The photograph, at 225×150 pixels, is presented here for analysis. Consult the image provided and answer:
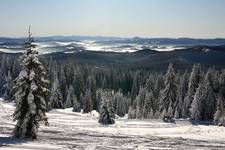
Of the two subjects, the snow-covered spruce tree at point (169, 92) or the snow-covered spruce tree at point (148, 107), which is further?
the snow-covered spruce tree at point (148, 107)

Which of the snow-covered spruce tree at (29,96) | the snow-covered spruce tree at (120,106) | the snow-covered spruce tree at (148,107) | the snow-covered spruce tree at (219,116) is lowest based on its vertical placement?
the snow-covered spruce tree at (120,106)

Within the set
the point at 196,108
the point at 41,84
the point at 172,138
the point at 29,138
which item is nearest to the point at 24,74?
the point at 41,84

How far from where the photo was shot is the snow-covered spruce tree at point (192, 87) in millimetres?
75312

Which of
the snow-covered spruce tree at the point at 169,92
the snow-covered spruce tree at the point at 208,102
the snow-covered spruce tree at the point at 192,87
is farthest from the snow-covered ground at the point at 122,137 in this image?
the snow-covered spruce tree at the point at 192,87

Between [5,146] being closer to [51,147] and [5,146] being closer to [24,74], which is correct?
[51,147]

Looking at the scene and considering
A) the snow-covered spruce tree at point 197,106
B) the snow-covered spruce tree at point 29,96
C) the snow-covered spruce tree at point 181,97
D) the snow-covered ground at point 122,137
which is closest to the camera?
the snow-covered ground at point 122,137

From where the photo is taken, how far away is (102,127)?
174ft

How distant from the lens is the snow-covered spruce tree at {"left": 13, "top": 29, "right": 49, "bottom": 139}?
36.4 metres

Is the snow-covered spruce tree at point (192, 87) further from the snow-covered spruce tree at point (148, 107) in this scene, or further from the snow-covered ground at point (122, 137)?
the snow-covered ground at point (122, 137)

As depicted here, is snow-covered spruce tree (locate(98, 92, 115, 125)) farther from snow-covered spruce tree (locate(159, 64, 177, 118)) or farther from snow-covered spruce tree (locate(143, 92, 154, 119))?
snow-covered spruce tree (locate(143, 92, 154, 119))

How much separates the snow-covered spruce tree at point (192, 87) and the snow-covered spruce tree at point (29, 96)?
44082 mm

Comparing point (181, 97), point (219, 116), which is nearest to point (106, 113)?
point (219, 116)

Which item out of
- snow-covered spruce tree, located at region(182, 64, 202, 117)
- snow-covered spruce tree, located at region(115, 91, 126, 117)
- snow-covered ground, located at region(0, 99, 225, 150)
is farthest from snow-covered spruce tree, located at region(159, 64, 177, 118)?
snow-covered spruce tree, located at region(115, 91, 126, 117)

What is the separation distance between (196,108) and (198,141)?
89.8 ft
